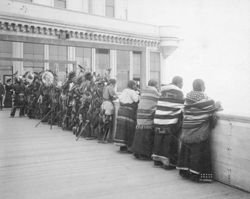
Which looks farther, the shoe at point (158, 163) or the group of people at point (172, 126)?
the shoe at point (158, 163)

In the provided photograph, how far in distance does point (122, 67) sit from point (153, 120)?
20784mm

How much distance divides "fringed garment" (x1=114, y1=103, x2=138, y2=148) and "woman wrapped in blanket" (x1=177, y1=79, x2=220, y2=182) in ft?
5.97

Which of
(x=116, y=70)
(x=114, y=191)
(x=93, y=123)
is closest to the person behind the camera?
(x=114, y=191)

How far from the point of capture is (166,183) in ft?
14.2

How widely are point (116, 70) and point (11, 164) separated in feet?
67.9

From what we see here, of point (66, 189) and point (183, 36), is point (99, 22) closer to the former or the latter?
point (183, 36)

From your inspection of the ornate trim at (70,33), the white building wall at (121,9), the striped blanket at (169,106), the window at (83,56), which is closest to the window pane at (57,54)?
the ornate trim at (70,33)

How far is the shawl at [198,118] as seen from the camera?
173 inches

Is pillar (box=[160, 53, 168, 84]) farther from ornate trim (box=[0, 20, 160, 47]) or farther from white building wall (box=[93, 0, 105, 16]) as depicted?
white building wall (box=[93, 0, 105, 16])

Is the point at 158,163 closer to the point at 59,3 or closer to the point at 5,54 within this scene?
the point at 5,54

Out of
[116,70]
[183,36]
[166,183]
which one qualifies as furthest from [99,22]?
[166,183]

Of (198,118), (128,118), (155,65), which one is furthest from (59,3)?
(198,118)

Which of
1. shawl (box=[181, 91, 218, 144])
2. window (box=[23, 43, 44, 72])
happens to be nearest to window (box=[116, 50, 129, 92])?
window (box=[23, 43, 44, 72])

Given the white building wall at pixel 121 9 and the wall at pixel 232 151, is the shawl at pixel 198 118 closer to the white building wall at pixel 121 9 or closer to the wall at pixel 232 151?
the wall at pixel 232 151
